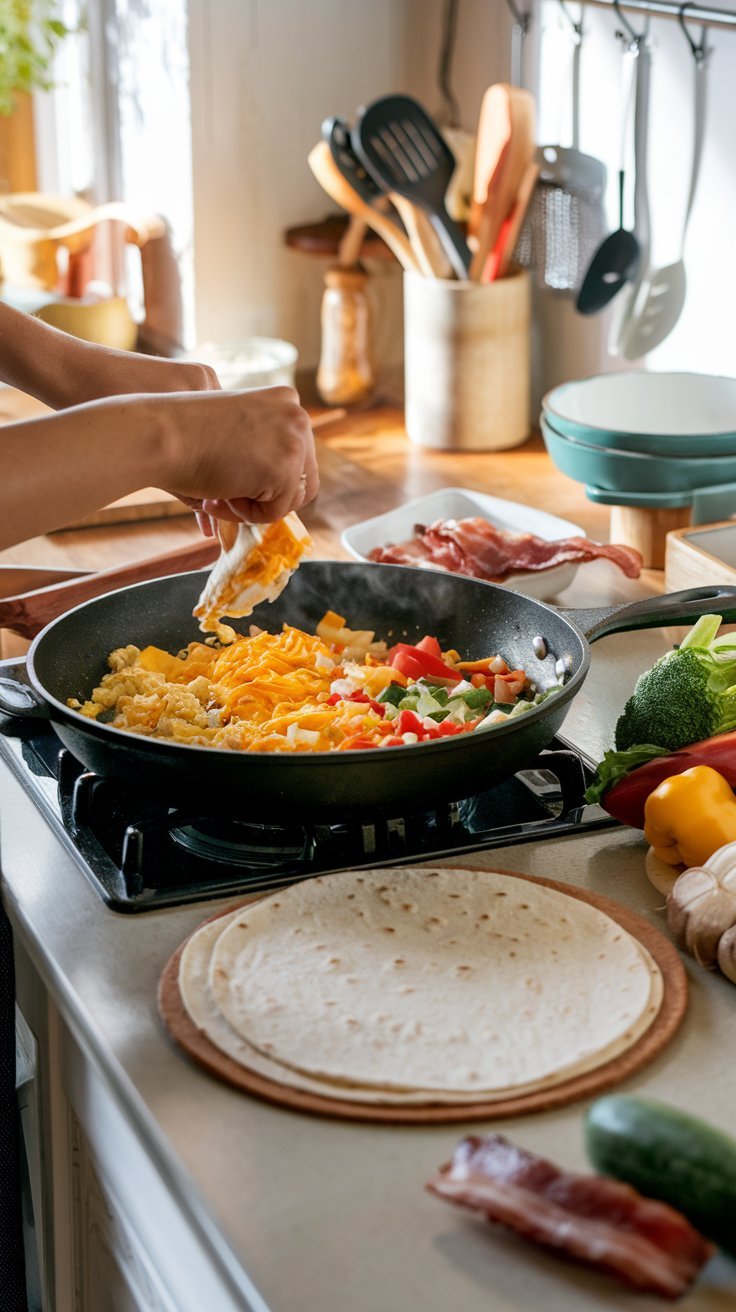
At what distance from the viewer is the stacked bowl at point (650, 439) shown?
6.52ft

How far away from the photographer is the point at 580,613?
61.7 inches

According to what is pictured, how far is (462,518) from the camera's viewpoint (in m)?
2.21

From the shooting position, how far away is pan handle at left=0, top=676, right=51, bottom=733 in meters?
1.38

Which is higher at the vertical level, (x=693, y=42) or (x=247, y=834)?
(x=693, y=42)

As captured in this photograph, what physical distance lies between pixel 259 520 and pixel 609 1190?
0.66m

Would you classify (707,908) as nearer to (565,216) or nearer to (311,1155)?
(311,1155)

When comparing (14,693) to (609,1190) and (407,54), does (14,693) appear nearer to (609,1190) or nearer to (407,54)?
(609,1190)

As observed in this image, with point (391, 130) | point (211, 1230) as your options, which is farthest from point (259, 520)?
point (391, 130)

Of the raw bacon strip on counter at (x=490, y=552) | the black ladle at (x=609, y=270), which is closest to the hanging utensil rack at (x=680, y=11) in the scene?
the black ladle at (x=609, y=270)

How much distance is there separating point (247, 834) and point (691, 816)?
1.26 feet

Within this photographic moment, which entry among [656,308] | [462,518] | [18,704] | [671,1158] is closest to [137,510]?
[462,518]

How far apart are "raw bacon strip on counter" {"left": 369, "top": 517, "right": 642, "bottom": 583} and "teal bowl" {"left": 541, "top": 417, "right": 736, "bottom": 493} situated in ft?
0.36

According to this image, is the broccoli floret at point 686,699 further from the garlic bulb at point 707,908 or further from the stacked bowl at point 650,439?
the stacked bowl at point 650,439

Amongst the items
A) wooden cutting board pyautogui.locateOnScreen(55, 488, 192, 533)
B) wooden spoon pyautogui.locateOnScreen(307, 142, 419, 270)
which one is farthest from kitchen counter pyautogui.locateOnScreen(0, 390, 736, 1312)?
wooden spoon pyautogui.locateOnScreen(307, 142, 419, 270)
